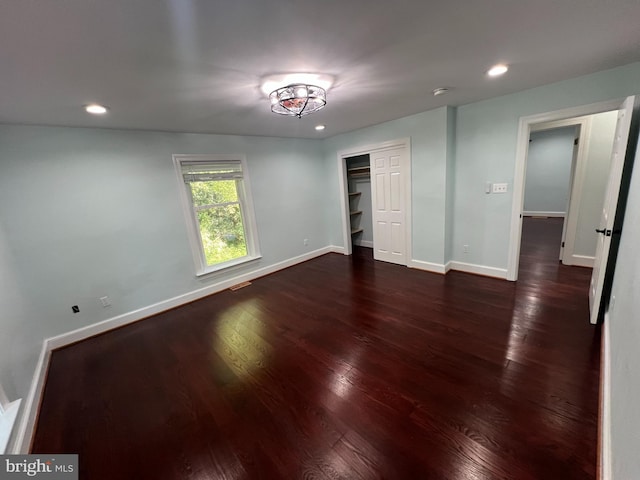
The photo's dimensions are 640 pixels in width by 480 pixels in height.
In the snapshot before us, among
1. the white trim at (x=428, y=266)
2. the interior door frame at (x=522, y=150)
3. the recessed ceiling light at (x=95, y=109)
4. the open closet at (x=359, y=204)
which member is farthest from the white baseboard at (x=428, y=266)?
the recessed ceiling light at (x=95, y=109)

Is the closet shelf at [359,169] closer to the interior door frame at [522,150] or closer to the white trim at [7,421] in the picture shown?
the interior door frame at [522,150]

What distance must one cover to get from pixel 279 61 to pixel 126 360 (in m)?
2.92

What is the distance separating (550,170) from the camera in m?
7.05

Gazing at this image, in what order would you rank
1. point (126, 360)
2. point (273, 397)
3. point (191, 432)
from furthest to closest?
point (126, 360) → point (273, 397) → point (191, 432)

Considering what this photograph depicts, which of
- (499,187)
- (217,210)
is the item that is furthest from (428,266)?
(217,210)

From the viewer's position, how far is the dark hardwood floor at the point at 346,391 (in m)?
1.34

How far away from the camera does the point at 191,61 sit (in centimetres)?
152

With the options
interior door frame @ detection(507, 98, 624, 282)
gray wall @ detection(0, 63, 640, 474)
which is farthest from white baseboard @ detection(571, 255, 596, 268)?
gray wall @ detection(0, 63, 640, 474)

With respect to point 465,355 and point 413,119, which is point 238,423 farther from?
point 413,119

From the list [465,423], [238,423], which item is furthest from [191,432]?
[465,423]

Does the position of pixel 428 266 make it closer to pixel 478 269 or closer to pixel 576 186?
pixel 478 269

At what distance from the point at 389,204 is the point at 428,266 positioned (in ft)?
3.85

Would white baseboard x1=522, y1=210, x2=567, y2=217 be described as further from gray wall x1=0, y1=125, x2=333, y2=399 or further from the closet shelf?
gray wall x1=0, y1=125, x2=333, y2=399

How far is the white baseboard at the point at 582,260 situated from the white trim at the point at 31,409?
5.94 metres
